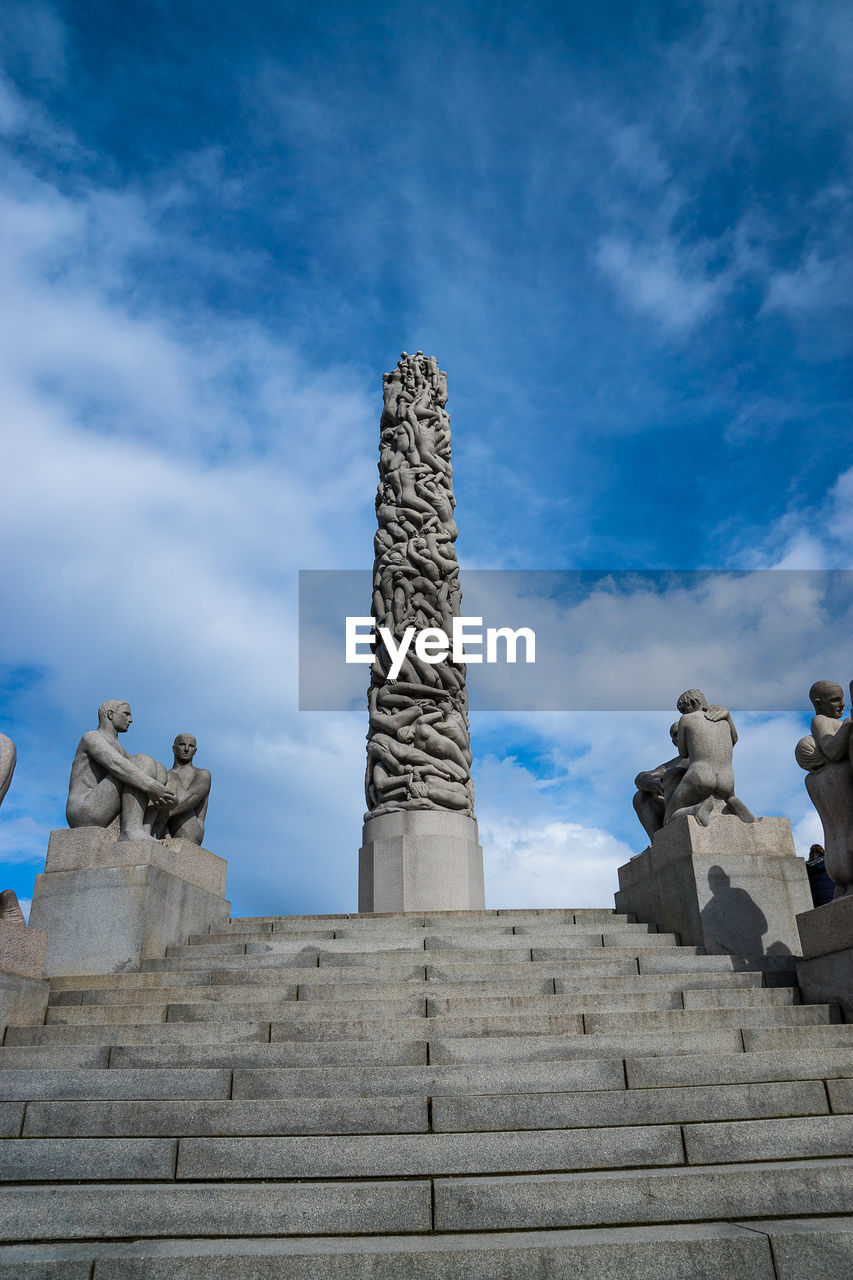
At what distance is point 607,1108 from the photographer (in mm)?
5266

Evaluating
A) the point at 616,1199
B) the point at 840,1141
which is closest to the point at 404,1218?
the point at 616,1199

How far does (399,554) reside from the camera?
634 inches

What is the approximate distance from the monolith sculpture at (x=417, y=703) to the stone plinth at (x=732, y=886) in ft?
16.2

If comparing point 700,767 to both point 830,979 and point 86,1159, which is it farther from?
point 86,1159

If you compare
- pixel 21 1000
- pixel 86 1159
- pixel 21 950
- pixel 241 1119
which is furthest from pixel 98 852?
pixel 241 1119

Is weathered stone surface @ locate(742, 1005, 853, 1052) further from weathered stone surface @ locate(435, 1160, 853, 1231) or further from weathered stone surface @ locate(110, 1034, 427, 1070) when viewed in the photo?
weathered stone surface @ locate(110, 1034, 427, 1070)

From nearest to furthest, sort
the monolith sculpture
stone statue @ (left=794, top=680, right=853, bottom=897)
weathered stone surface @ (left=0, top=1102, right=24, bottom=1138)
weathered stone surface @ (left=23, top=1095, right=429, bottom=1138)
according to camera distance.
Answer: weathered stone surface @ (left=23, top=1095, right=429, bottom=1138), weathered stone surface @ (left=0, top=1102, right=24, bottom=1138), stone statue @ (left=794, top=680, right=853, bottom=897), the monolith sculpture

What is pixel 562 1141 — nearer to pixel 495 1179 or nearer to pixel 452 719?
pixel 495 1179

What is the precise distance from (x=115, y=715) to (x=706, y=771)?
6661 mm

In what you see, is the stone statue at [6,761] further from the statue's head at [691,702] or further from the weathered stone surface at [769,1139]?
the statue's head at [691,702]

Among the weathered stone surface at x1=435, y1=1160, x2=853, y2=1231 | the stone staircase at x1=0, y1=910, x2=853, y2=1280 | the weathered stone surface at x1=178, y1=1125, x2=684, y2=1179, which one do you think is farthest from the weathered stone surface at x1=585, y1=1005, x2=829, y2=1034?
the weathered stone surface at x1=435, y1=1160, x2=853, y2=1231

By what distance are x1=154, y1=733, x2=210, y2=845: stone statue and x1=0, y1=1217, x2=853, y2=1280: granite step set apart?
7.20m

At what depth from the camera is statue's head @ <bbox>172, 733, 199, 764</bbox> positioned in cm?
1158

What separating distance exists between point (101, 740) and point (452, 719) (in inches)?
259
